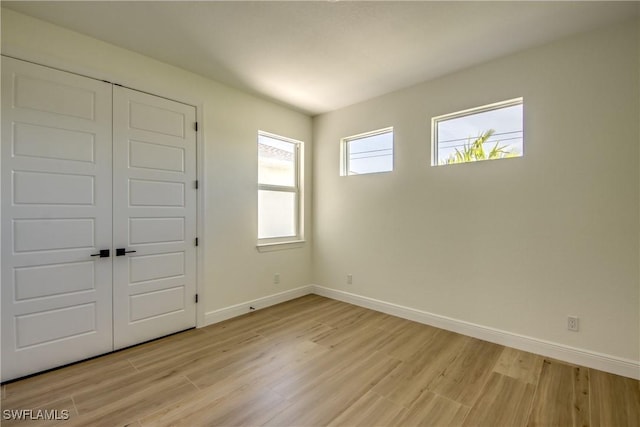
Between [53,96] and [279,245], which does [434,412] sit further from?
[53,96]

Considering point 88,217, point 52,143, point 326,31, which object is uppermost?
point 326,31

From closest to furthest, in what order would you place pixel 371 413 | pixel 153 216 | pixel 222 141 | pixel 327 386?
pixel 371 413, pixel 327 386, pixel 153 216, pixel 222 141

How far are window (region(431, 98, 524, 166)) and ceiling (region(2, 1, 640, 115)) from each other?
48 cm

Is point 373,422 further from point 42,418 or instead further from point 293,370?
point 42,418

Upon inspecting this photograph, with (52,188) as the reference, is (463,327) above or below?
below

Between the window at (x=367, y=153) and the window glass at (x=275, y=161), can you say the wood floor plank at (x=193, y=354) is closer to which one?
the window glass at (x=275, y=161)

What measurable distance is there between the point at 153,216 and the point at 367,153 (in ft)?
8.62

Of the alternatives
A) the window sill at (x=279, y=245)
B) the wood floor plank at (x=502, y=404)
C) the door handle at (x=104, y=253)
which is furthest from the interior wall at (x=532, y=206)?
the door handle at (x=104, y=253)

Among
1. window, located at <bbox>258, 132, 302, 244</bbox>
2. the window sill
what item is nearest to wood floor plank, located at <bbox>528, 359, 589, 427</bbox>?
the window sill

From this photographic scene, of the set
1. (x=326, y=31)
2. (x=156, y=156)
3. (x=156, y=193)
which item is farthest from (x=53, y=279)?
(x=326, y=31)

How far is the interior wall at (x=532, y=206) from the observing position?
2.24 metres

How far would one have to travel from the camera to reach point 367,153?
12.8 feet

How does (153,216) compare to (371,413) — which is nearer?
(371,413)

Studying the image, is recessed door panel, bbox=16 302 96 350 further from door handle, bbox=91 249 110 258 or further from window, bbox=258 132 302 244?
window, bbox=258 132 302 244
